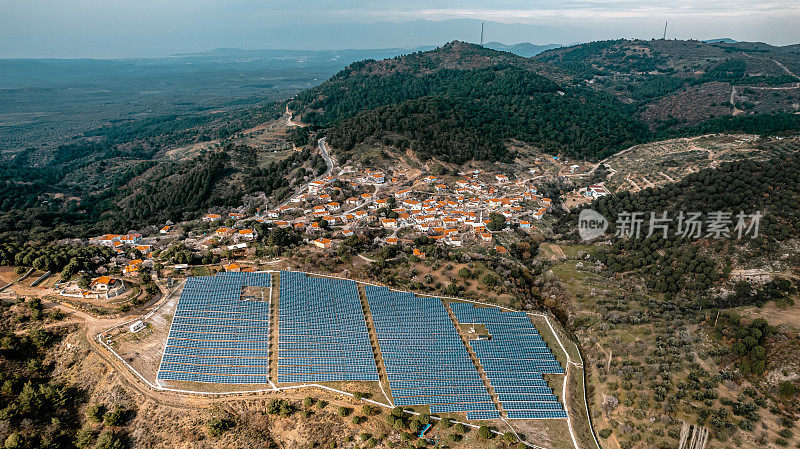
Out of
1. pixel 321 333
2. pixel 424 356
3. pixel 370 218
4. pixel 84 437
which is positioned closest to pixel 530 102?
pixel 370 218

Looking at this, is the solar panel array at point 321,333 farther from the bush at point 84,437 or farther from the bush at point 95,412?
the bush at point 84,437

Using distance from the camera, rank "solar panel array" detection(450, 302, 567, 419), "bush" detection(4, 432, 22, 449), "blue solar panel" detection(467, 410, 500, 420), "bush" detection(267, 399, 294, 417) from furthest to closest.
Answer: "solar panel array" detection(450, 302, 567, 419)
"blue solar panel" detection(467, 410, 500, 420)
"bush" detection(267, 399, 294, 417)
"bush" detection(4, 432, 22, 449)

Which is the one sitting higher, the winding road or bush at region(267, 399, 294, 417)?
the winding road

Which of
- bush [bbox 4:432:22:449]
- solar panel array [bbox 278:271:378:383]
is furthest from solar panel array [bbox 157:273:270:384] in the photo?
bush [bbox 4:432:22:449]

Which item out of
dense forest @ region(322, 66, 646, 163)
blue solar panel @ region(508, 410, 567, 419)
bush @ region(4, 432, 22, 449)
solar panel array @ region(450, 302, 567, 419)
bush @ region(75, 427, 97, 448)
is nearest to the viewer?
bush @ region(4, 432, 22, 449)

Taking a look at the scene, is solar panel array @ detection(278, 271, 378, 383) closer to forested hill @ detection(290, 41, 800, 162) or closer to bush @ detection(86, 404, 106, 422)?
bush @ detection(86, 404, 106, 422)

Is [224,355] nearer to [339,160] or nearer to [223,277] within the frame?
[223,277]

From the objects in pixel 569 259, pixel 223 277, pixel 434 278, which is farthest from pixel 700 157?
pixel 223 277
